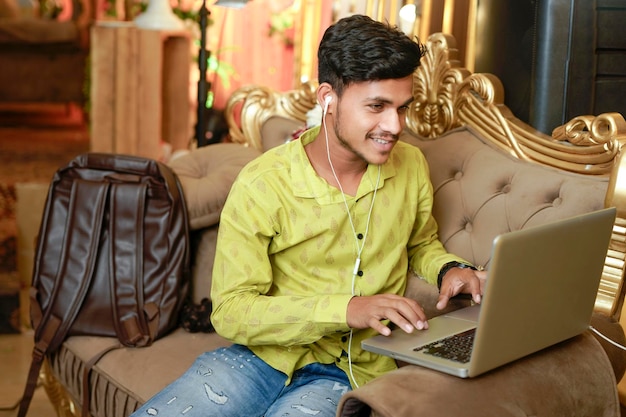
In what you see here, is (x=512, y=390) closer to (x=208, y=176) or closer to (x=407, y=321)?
(x=407, y=321)

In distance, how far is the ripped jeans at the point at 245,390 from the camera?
1.49m

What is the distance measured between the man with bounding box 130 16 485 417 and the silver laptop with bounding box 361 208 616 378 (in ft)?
0.58

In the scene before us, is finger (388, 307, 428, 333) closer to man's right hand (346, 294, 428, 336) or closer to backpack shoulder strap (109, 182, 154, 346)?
man's right hand (346, 294, 428, 336)

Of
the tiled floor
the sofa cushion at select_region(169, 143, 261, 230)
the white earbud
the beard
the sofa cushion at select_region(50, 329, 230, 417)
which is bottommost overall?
the tiled floor

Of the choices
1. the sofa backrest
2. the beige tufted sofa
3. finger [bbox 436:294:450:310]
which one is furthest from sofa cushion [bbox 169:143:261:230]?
finger [bbox 436:294:450:310]

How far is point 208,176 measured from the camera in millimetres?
2209

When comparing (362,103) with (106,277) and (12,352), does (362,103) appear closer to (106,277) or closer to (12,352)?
(106,277)

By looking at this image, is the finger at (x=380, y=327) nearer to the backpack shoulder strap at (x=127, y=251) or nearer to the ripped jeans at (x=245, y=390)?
the ripped jeans at (x=245, y=390)

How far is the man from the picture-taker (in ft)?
4.92

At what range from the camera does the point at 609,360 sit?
4.82 feet

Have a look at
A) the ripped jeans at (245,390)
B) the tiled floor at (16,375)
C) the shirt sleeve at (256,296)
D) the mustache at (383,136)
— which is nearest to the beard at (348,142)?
the mustache at (383,136)

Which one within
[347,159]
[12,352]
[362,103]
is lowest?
[12,352]

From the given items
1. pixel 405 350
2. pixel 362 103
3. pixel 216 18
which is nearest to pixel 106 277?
pixel 362 103

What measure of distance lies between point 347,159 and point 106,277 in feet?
2.52
